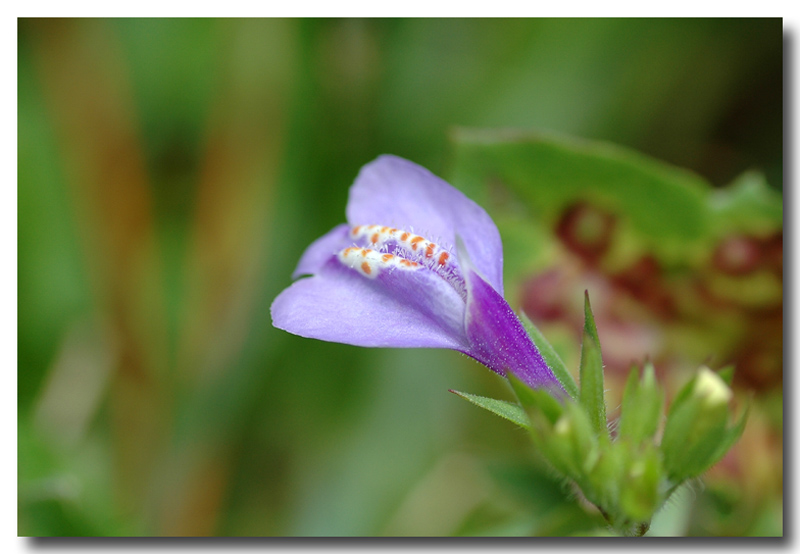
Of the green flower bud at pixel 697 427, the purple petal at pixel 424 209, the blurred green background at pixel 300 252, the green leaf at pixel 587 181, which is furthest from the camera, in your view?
the blurred green background at pixel 300 252

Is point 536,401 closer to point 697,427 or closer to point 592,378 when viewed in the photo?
point 592,378

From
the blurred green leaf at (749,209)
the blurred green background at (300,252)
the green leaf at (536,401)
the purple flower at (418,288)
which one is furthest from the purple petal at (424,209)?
the blurred green leaf at (749,209)

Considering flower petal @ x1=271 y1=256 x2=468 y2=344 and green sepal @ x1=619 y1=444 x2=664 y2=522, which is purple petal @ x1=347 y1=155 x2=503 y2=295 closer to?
flower petal @ x1=271 y1=256 x2=468 y2=344

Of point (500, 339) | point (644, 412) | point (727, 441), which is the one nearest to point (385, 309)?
point (500, 339)

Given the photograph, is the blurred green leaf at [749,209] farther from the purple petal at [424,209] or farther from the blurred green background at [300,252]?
the purple petal at [424,209]

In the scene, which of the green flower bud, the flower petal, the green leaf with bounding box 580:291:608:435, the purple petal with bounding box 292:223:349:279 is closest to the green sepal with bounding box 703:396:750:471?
the green flower bud

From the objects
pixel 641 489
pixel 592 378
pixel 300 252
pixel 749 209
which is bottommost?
pixel 300 252
